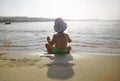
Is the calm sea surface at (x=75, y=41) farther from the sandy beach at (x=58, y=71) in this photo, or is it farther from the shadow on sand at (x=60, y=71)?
the shadow on sand at (x=60, y=71)

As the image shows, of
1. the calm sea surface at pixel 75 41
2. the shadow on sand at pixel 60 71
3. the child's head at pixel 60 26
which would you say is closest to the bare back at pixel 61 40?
the child's head at pixel 60 26

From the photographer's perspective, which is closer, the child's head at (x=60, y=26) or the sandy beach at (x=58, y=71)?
the sandy beach at (x=58, y=71)

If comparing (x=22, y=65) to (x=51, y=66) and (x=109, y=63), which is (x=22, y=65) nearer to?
(x=51, y=66)

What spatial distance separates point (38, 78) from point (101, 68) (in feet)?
3.20

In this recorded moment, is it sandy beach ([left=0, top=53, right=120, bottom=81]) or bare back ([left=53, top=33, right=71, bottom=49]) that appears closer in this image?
sandy beach ([left=0, top=53, right=120, bottom=81])

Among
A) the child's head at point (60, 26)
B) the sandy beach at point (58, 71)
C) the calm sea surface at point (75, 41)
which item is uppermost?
the child's head at point (60, 26)

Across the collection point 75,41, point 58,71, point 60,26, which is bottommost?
point 75,41

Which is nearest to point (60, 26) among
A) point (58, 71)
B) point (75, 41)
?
point (58, 71)

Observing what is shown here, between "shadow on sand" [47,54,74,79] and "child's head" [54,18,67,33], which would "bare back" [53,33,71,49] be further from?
"shadow on sand" [47,54,74,79]

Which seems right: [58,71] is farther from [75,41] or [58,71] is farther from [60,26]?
[75,41]

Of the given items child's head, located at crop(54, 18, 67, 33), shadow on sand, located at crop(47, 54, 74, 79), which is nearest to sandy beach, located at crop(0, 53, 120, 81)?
shadow on sand, located at crop(47, 54, 74, 79)

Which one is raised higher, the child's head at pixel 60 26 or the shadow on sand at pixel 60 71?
the child's head at pixel 60 26

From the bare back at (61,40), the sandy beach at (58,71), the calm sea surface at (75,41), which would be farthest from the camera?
the calm sea surface at (75,41)

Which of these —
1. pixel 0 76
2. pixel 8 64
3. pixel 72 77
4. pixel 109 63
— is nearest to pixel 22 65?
pixel 8 64
